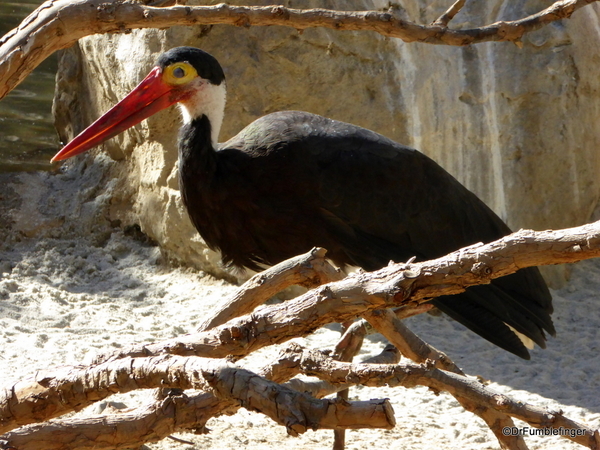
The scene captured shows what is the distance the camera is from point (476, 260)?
152cm

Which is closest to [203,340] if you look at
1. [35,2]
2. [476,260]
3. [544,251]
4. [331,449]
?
[476,260]

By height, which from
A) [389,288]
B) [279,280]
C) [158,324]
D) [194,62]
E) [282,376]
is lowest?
[158,324]

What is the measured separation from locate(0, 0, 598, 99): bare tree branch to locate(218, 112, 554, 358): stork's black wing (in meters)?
1.26

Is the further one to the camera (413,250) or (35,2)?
(35,2)

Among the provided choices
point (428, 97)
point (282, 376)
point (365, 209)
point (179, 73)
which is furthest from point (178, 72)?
point (282, 376)

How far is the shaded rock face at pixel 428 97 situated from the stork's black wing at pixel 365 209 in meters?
1.14

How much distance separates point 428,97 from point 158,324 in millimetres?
2135

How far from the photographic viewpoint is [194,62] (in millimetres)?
3926

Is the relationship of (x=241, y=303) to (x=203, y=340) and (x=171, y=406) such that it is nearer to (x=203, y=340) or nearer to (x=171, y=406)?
(x=203, y=340)

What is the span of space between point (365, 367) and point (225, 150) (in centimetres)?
229

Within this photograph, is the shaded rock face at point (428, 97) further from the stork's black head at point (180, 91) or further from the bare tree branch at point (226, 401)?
the bare tree branch at point (226, 401)

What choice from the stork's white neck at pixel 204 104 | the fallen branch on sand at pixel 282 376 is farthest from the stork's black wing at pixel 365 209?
the fallen branch on sand at pixel 282 376

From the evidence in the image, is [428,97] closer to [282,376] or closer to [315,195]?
[315,195]

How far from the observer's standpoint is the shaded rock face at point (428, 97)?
16.5 feet
